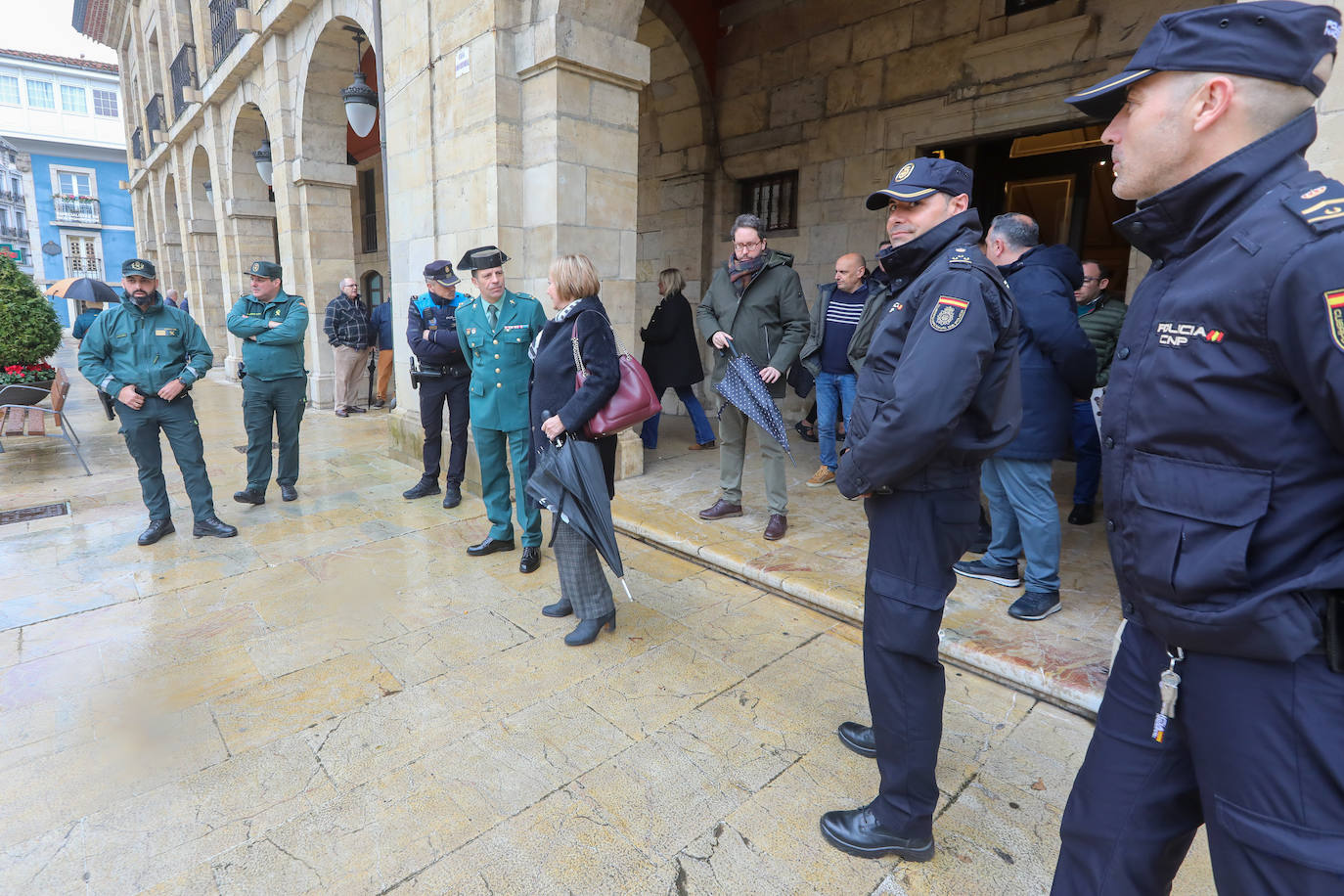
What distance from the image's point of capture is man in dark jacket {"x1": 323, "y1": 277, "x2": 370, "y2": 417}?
356 inches

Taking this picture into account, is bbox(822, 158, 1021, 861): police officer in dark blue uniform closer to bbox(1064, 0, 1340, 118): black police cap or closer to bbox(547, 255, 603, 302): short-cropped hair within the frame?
bbox(1064, 0, 1340, 118): black police cap

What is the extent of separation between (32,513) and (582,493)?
487 centimetres

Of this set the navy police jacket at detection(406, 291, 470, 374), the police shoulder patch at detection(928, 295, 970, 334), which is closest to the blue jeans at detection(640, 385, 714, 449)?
the navy police jacket at detection(406, 291, 470, 374)

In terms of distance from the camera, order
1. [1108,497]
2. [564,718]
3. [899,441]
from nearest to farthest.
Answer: [1108,497], [899,441], [564,718]

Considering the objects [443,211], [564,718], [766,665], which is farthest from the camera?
[443,211]

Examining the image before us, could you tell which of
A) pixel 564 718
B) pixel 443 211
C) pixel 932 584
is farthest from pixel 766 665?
pixel 443 211

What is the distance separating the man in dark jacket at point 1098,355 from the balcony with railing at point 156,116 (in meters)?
19.1

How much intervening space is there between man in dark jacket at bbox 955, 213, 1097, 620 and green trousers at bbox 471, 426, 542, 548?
2557mm

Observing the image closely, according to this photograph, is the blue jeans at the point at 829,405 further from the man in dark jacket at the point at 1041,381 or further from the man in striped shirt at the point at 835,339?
the man in dark jacket at the point at 1041,381

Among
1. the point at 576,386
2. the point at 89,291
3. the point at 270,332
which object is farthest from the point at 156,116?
the point at 576,386

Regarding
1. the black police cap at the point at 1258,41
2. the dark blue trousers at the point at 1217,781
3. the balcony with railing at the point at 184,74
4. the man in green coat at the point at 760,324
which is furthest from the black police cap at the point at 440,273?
the balcony with railing at the point at 184,74

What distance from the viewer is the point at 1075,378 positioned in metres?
3.39

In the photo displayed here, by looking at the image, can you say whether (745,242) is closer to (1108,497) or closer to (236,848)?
(1108,497)

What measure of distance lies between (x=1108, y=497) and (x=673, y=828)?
158 cm
